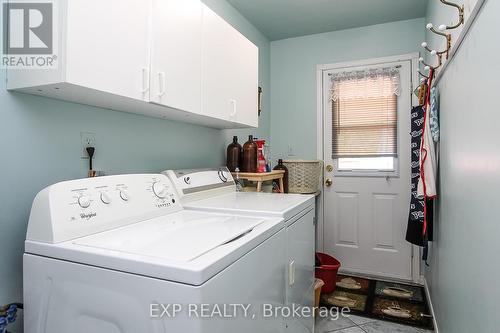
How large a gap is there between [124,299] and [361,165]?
2767 mm

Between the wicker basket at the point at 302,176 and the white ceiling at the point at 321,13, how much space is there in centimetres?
138

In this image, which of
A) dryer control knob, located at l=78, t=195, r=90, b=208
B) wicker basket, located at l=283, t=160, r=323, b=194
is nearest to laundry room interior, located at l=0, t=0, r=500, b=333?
dryer control knob, located at l=78, t=195, r=90, b=208

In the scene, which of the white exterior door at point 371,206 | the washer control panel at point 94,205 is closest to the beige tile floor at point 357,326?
the white exterior door at point 371,206

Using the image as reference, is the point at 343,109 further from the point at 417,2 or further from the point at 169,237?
the point at 169,237

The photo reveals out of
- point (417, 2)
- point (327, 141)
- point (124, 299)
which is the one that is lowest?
point (124, 299)

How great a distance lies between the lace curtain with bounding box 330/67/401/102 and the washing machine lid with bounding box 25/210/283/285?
2.32 metres

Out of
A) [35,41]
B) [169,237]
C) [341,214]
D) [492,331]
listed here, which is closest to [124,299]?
[169,237]

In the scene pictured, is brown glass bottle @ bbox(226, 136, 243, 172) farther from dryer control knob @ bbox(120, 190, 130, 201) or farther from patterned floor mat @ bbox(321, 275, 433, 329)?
patterned floor mat @ bbox(321, 275, 433, 329)

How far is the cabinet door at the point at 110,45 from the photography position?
3.14 ft

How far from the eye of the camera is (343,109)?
10.4 ft

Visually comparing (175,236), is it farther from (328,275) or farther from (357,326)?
(328,275)

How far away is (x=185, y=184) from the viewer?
1.66m

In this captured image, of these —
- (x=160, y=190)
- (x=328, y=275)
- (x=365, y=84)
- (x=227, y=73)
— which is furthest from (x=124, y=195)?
(x=365, y=84)

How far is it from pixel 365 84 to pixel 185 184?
230 centimetres
